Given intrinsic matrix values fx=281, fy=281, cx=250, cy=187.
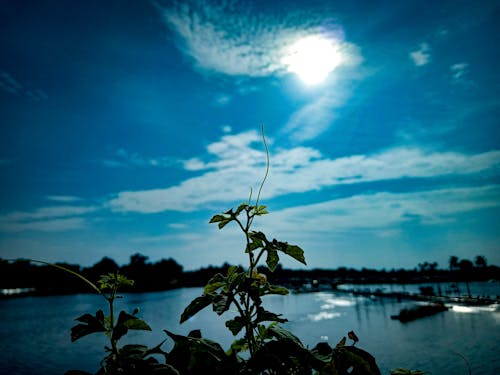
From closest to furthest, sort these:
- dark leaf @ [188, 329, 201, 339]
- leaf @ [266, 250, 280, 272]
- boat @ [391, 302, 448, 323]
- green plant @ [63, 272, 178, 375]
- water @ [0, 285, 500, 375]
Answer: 1. green plant @ [63, 272, 178, 375]
2. leaf @ [266, 250, 280, 272]
3. dark leaf @ [188, 329, 201, 339]
4. water @ [0, 285, 500, 375]
5. boat @ [391, 302, 448, 323]

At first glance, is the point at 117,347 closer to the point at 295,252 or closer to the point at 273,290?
the point at 273,290

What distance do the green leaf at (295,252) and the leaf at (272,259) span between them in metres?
0.06

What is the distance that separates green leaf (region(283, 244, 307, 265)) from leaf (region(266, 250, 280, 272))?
0.06 m

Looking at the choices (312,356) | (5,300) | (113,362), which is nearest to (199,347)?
(113,362)

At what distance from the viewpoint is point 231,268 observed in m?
1.63

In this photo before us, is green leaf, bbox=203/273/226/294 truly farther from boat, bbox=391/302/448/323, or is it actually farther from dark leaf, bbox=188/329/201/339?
boat, bbox=391/302/448/323

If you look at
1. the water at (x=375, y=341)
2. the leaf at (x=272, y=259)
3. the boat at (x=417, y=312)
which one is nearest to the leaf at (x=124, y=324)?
the leaf at (x=272, y=259)

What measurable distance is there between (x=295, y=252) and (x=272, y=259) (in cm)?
12

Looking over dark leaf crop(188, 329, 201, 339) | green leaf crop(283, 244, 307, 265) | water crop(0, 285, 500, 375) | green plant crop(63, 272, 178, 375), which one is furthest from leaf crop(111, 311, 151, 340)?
water crop(0, 285, 500, 375)

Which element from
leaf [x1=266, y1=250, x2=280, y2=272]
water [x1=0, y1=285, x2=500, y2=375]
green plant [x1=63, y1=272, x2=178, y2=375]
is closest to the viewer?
green plant [x1=63, y1=272, x2=178, y2=375]

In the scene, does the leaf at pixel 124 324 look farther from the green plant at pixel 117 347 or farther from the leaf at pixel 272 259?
the leaf at pixel 272 259

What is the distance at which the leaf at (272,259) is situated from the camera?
1406 mm

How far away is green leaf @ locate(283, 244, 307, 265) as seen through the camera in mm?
1412

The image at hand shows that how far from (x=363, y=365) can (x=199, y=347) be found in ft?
2.44
